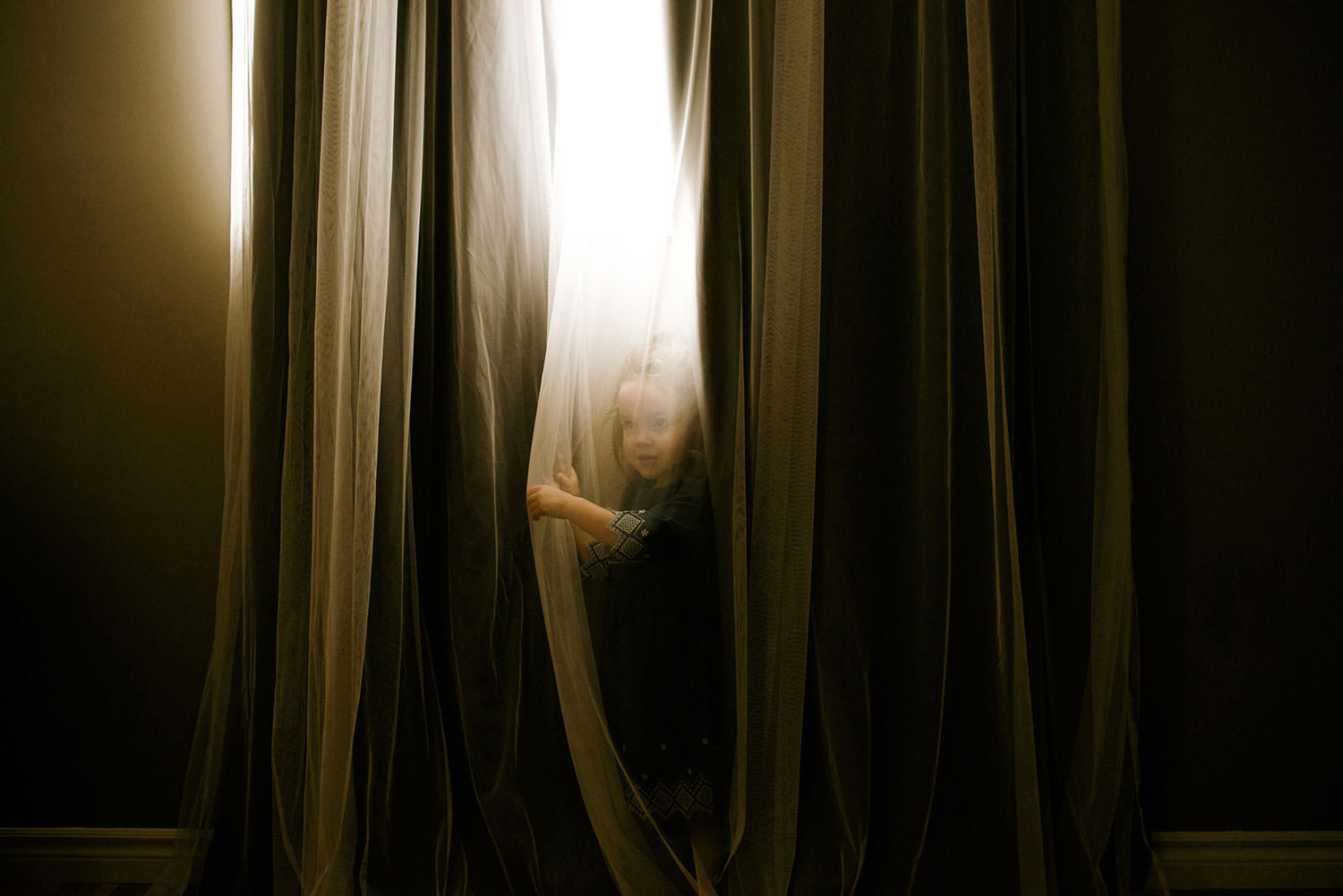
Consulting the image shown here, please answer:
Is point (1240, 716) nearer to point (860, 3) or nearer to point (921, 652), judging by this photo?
point (921, 652)

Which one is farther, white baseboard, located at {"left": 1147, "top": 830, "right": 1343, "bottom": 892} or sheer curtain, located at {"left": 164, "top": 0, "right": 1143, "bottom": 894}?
white baseboard, located at {"left": 1147, "top": 830, "right": 1343, "bottom": 892}

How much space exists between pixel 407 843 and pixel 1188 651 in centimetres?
148

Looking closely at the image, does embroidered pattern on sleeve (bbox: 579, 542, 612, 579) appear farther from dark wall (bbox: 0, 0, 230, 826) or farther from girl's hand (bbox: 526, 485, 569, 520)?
dark wall (bbox: 0, 0, 230, 826)

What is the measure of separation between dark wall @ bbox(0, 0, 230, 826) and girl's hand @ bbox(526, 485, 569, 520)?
70 centimetres

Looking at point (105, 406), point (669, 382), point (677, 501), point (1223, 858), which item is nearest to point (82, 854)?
point (105, 406)

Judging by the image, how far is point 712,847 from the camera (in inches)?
50.4

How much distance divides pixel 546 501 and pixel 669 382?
0.94 feet

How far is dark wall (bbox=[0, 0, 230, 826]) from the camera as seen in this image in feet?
4.86

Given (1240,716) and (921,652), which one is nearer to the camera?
(921,652)

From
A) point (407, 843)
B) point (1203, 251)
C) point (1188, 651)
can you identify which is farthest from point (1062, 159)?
point (407, 843)

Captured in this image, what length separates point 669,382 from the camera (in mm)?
1271

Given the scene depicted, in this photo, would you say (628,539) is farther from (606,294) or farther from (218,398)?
(218,398)

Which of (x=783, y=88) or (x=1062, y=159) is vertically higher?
(x=783, y=88)

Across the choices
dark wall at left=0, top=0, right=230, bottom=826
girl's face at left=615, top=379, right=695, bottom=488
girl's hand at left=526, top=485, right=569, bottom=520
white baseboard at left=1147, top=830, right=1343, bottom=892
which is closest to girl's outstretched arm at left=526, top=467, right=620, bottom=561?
girl's hand at left=526, top=485, right=569, bottom=520
